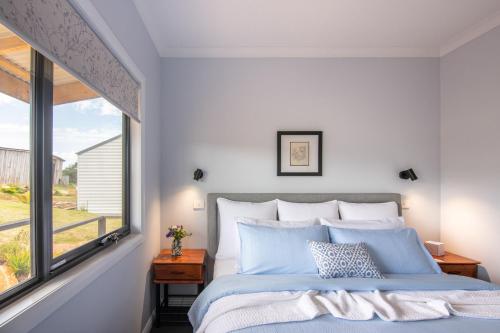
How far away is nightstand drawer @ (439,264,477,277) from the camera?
2.62m

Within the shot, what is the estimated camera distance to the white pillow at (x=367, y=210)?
110 inches

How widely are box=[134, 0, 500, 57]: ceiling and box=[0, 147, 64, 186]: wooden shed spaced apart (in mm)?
1552

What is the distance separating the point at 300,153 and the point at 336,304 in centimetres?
172

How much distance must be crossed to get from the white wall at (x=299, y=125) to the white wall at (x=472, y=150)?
4.6 inches

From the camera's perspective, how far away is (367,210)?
9.30 ft

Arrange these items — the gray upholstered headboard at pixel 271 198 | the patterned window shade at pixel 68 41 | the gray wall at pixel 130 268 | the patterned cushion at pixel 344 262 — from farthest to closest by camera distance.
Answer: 1. the gray upholstered headboard at pixel 271 198
2. the patterned cushion at pixel 344 262
3. the gray wall at pixel 130 268
4. the patterned window shade at pixel 68 41

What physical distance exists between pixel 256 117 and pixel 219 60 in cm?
74

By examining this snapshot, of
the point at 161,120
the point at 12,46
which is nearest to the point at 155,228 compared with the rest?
the point at 161,120

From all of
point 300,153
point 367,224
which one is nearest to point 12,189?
point 300,153

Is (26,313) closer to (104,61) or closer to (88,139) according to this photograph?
(88,139)

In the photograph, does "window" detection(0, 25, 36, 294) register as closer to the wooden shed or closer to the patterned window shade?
the wooden shed

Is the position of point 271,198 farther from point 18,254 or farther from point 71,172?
point 18,254

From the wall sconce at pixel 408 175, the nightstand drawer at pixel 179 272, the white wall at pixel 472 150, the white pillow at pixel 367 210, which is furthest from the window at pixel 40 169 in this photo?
the white wall at pixel 472 150

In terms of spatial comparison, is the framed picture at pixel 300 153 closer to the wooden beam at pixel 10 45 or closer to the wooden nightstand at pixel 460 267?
the wooden nightstand at pixel 460 267
